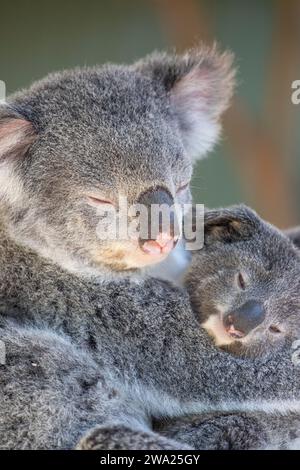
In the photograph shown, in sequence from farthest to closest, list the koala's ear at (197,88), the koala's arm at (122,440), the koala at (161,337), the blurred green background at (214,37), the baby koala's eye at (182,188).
A: the blurred green background at (214,37), the koala's ear at (197,88), the baby koala's eye at (182,188), the koala at (161,337), the koala's arm at (122,440)

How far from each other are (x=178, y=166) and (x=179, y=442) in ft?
2.93

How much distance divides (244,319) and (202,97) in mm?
1030

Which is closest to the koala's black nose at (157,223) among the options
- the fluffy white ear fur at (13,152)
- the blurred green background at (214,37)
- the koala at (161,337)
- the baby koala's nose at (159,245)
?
the baby koala's nose at (159,245)

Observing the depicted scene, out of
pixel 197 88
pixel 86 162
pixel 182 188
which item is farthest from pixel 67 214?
pixel 197 88

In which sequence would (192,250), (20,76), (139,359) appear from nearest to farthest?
(139,359)
(192,250)
(20,76)

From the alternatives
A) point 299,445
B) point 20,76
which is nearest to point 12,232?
point 299,445

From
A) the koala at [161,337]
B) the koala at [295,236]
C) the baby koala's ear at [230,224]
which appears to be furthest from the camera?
the koala at [295,236]

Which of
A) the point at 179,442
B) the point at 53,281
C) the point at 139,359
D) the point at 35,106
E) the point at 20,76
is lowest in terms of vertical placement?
the point at 179,442

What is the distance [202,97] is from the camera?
329 cm

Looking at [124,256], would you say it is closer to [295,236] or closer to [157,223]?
[157,223]

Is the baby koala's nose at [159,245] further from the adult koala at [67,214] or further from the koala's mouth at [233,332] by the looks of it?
the koala's mouth at [233,332]

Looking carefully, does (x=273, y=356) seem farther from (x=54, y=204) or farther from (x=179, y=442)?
(x=54, y=204)

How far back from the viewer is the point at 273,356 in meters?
2.78

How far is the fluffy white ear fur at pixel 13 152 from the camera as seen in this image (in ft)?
8.91
